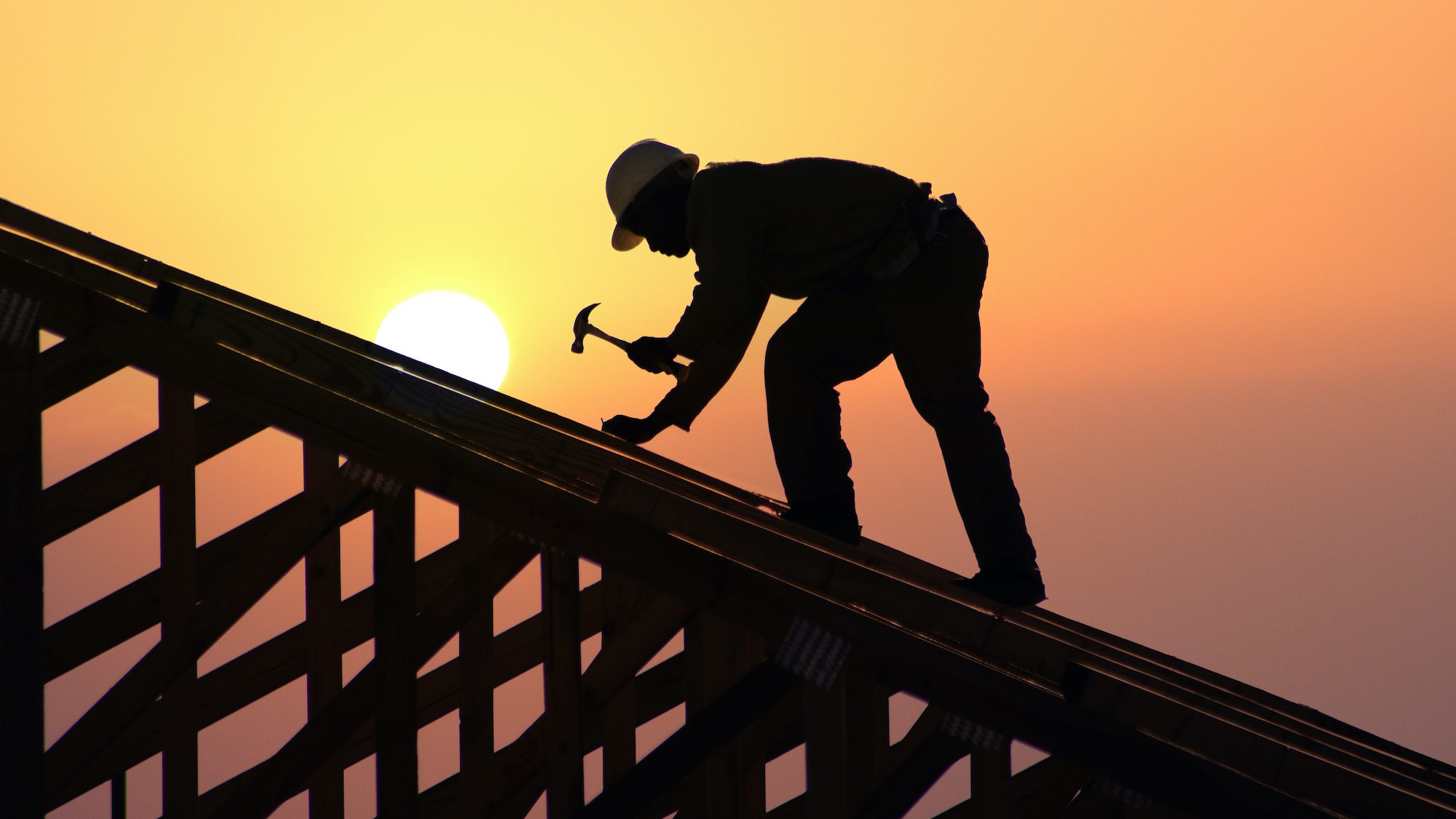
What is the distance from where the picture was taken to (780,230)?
16.3ft

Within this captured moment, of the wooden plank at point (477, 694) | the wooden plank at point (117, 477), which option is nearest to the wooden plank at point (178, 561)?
the wooden plank at point (117, 477)

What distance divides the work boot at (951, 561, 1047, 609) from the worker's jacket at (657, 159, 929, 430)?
→ 1.08 meters

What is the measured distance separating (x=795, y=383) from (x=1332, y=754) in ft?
6.83

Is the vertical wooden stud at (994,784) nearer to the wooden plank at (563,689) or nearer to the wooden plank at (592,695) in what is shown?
the wooden plank at (592,695)

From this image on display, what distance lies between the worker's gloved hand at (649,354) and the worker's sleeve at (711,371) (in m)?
0.27

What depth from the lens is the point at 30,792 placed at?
4.09 m

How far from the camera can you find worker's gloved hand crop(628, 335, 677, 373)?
16.6ft

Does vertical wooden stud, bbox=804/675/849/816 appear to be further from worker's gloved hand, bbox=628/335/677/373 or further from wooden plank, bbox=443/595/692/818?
worker's gloved hand, bbox=628/335/677/373

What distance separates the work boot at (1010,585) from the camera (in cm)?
494

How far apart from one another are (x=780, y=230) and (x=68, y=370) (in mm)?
2318

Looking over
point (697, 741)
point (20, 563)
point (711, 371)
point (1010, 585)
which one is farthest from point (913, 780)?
point (20, 563)

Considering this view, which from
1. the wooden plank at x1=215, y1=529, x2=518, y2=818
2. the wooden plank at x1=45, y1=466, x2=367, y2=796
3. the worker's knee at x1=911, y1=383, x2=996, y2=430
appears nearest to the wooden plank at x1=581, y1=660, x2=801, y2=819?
the wooden plank at x1=215, y1=529, x2=518, y2=818

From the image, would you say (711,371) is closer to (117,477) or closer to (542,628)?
(542,628)

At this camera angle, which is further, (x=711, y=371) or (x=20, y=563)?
(x=711, y=371)
